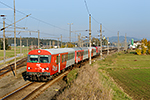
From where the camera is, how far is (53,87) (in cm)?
1509

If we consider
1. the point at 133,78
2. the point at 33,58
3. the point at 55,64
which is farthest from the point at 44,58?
the point at 133,78

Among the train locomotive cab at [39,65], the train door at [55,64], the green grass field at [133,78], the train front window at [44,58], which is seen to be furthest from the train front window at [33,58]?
the green grass field at [133,78]

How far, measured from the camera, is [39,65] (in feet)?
52.5

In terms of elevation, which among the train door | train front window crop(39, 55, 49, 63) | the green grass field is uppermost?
train front window crop(39, 55, 49, 63)

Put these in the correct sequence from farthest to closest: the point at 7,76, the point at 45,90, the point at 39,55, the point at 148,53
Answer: the point at 148,53 → the point at 7,76 → the point at 39,55 → the point at 45,90

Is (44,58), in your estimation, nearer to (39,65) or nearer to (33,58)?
(39,65)

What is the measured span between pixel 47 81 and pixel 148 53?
211 feet

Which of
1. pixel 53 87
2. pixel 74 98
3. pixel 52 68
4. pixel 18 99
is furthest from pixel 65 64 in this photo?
pixel 74 98

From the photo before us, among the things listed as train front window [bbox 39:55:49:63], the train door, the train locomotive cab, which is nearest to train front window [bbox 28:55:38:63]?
the train locomotive cab

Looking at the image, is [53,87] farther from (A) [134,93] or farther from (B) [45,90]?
(A) [134,93]

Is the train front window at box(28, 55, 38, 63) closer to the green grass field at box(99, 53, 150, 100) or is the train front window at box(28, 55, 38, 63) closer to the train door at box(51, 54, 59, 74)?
the train door at box(51, 54, 59, 74)

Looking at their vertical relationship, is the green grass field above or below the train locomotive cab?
below

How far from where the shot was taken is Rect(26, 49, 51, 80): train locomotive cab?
15906 millimetres

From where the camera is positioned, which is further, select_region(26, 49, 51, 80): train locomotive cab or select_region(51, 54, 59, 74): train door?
select_region(51, 54, 59, 74): train door
